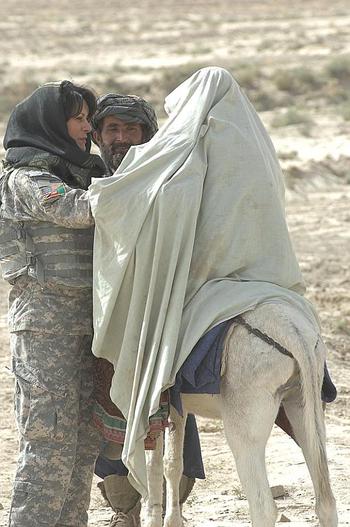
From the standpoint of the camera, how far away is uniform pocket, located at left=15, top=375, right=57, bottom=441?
5.18 meters

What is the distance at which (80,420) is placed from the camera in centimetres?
546

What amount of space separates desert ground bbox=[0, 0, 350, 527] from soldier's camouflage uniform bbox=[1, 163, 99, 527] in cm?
113

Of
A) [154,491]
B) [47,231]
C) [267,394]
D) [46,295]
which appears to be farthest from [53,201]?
[154,491]

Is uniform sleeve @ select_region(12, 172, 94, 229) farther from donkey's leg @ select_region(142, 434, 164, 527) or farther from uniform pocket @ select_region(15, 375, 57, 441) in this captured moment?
donkey's leg @ select_region(142, 434, 164, 527)

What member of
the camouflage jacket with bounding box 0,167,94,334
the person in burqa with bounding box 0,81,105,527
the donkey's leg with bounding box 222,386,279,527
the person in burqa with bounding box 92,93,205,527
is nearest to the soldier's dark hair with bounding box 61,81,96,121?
the person in burqa with bounding box 0,81,105,527

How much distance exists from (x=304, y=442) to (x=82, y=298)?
1.17 m

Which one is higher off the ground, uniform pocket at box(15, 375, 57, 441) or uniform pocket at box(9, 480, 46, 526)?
uniform pocket at box(15, 375, 57, 441)

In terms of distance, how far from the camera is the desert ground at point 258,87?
689 centimetres

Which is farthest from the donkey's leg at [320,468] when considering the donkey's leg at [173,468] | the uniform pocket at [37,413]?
the uniform pocket at [37,413]

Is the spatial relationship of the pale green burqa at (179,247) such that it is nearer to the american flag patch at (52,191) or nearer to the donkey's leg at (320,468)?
the american flag patch at (52,191)

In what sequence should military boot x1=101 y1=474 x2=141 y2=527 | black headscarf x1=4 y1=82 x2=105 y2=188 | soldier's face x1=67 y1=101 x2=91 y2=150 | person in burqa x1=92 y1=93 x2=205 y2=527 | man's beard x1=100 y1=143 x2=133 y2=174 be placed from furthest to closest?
military boot x1=101 y1=474 x2=141 y2=527, man's beard x1=100 y1=143 x2=133 y2=174, person in burqa x1=92 y1=93 x2=205 y2=527, soldier's face x1=67 y1=101 x2=91 y2=150, black headscarf x1=4 y1=82 x2=105 y2=188

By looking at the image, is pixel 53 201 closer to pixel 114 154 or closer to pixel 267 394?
pixel 114 154

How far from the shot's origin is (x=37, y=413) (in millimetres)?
5176

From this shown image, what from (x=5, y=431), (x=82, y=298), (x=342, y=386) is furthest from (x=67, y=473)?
(x=342, y=386)
